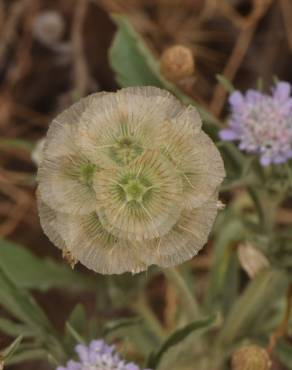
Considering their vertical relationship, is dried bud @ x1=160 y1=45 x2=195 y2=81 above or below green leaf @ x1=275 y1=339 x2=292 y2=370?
above

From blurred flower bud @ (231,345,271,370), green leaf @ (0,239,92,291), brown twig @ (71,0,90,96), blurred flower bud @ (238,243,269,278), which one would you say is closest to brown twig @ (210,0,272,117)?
brown twig @ (71,0,90,96)

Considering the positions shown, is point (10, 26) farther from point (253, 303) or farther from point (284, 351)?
point (284, 351)

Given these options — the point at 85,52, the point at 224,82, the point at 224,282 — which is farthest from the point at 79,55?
the point at 224,82

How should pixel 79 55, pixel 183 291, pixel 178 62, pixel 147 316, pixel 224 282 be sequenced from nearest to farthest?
pixel 178 62 < pixel 183 291 < pixel 224 282 < pixel 147 316 < pixel 79 55

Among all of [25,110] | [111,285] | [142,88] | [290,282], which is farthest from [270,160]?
[25,110]

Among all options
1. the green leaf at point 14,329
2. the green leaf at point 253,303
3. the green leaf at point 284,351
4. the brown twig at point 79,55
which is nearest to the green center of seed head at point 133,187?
the green leaf at point 14,329

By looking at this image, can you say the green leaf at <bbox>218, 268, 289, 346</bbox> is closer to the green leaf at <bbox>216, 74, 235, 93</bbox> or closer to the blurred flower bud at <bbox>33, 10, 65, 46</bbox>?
the green leaf at <bbox>216, 74, 235, 93</bbox>
